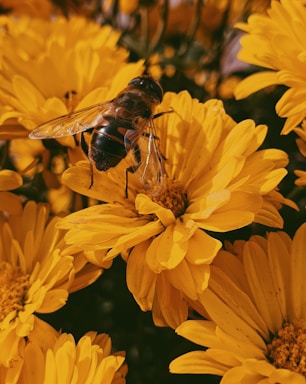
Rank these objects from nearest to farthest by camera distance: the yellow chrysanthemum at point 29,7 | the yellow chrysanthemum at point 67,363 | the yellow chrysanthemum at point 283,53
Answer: the yellow chrysanthemum at point 67,363
the yellow chrysanthemum at point 283,53
the yellow chrysanthemum at point 29,7

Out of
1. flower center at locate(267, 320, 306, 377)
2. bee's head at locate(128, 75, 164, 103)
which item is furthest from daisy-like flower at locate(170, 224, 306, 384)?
bee's head at locate(128, 75, 164, 103)

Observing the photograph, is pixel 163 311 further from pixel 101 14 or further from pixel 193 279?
pixel 101 14

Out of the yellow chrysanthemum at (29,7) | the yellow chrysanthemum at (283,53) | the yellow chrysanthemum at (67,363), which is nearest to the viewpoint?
the yellow chrysanthemum at (67,363)

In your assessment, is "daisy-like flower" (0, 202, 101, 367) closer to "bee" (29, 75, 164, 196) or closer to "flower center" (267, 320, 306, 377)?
"bee" (29, 75, 164, 196)

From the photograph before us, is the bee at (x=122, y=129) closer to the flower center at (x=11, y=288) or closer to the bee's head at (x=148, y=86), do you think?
the bee's head at (x=148, y=86)

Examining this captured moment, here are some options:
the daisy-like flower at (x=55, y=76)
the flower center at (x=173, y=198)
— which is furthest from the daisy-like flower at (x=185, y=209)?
the daisy-like flower at (x=55, y=76)

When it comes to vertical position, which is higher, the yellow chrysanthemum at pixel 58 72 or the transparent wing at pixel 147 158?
the transparent wing at pixel 147 158

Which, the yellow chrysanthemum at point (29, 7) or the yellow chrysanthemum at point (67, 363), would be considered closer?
the yellow chrysanthemum at point (67, 363)
